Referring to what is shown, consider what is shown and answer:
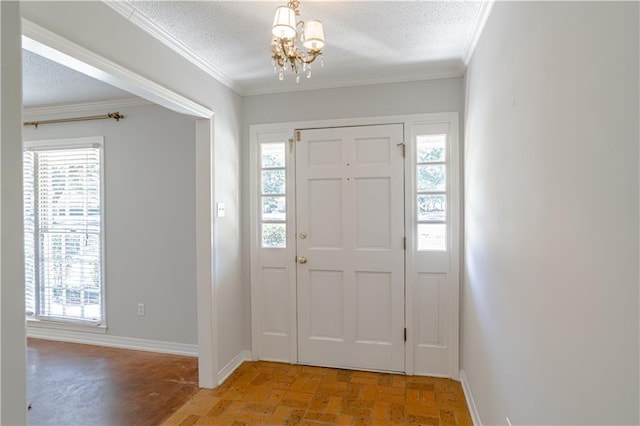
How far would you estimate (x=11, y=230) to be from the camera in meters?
0.93

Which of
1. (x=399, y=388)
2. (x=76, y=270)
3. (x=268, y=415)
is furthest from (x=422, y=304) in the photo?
(x=76, y=270)

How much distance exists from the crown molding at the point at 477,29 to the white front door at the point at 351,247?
0.73m

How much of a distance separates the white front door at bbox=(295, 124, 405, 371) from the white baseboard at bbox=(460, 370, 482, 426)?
48 centimetres

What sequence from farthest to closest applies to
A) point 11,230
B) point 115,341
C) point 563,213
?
1. point 115,341
2. point 563,213
3. point 11,230

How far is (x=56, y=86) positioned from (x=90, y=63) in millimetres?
1978

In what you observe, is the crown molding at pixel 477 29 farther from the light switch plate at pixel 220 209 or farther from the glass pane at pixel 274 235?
the light switch plate at pixel 220 209

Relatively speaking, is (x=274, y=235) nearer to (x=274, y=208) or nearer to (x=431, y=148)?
(x=274, y=208)

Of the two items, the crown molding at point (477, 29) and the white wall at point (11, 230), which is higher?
the crown molding at point (477, 29)

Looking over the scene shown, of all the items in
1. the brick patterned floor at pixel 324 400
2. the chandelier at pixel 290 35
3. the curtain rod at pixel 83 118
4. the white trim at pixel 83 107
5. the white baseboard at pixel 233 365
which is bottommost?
the brick patterned floor at pixel 324 400

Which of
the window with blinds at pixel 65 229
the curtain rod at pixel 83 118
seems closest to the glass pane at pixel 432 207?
the curtain rod at pixel 83 118

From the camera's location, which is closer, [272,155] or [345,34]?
[345,34]

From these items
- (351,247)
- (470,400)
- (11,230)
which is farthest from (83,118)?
(470,400)

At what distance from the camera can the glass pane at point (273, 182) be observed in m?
3.22

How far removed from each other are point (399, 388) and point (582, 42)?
8.54ft
